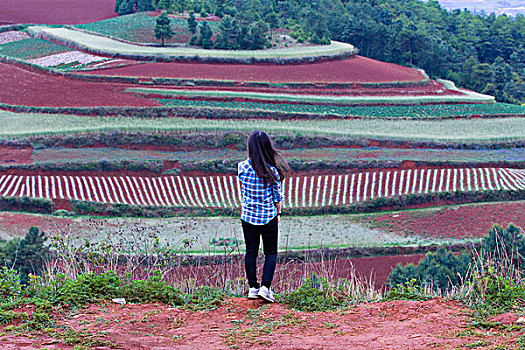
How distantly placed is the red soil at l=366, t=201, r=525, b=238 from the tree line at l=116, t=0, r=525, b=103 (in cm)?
3144

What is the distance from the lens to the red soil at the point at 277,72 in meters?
44.4

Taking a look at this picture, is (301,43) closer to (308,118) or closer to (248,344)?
(308,118)

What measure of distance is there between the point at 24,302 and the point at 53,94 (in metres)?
34.8

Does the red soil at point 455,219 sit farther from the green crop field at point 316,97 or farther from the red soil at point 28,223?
the green crop field at point 316,97

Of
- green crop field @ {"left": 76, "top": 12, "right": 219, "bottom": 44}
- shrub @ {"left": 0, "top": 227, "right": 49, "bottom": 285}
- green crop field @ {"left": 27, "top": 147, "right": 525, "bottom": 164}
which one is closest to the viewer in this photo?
shrub @ {"left": 0, "top": 227, "right": 49, "bottom": 285}

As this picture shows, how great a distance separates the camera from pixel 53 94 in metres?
39.2

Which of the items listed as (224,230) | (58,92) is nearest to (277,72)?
(58,92)

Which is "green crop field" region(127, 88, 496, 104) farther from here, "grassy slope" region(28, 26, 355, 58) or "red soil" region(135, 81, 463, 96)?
"grassy slope" region(28, 26, 355, 58)

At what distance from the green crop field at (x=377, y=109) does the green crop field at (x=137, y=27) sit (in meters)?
18.4

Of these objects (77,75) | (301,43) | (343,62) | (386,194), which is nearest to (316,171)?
(386,194)

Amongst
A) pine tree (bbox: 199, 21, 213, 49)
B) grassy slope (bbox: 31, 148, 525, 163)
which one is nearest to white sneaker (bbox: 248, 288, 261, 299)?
grassy slope (bbox: 31, 148, 525, 163)

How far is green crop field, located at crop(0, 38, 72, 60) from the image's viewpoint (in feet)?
167

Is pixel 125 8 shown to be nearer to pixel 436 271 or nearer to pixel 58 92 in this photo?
pixel 58 92

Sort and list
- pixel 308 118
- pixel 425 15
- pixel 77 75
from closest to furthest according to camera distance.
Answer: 1. pixel 308 118
2. pixel 77 75
3. pixel 425 15
